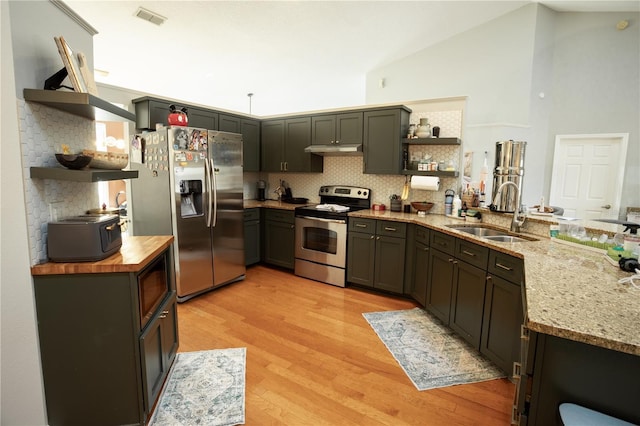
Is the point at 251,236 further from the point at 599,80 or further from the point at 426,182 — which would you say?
the point at 599,80

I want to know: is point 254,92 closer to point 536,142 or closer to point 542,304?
point 536,142

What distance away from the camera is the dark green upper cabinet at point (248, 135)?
438 cm

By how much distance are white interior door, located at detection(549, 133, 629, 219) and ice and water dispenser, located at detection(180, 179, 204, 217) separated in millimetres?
5847

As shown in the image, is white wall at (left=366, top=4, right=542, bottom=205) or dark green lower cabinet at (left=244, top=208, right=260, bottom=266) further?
white wall at (left=366, top=4, right=542, bottom=205)

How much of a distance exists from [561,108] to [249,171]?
17.5 feet

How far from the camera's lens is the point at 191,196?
132 inches

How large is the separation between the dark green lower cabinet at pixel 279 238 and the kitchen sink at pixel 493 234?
83.7 inches

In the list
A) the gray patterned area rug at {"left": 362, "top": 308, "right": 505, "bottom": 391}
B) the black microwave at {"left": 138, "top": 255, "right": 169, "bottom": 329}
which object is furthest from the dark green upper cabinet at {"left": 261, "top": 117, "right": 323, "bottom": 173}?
the black microwave at {"left": 138, "top": 255, "right": 169, "bottom": 329}

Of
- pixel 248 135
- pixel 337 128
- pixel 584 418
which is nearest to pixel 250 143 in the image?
pixel 248 135

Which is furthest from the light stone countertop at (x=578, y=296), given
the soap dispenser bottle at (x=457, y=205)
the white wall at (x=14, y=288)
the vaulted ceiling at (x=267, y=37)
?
the vaulted ceiling at (x=267, y=37)

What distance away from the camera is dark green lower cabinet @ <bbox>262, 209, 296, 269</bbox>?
14.1ft

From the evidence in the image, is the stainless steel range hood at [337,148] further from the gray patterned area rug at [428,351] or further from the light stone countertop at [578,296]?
the light stone countertop at [578,296]

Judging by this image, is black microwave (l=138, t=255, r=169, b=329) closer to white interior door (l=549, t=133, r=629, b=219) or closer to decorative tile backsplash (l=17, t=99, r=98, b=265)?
decorative tile backsplash (l=17, t=99, r=98, b=265)

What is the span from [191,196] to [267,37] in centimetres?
271
